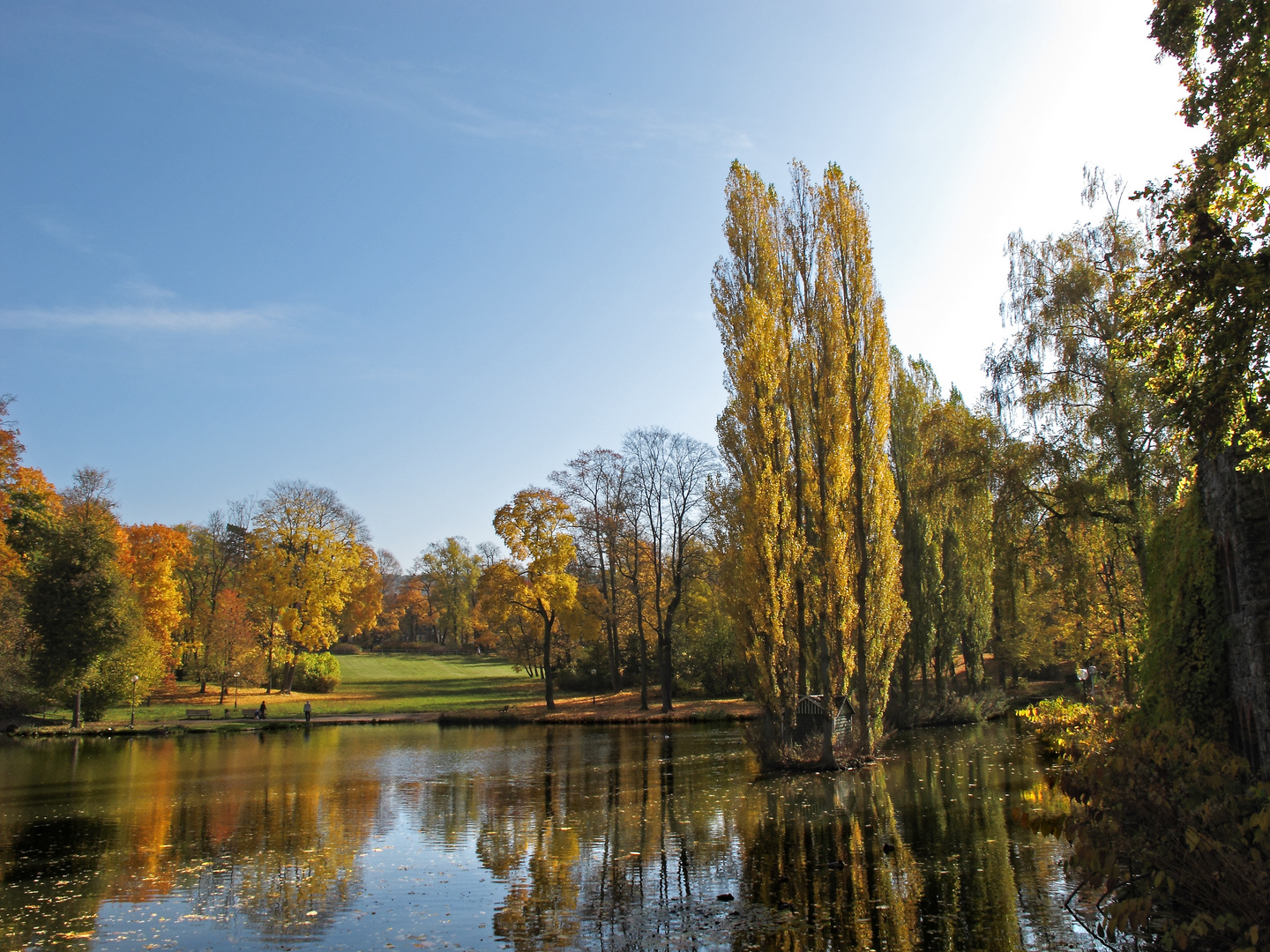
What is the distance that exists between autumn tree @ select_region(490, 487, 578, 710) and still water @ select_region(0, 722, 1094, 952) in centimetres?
1663

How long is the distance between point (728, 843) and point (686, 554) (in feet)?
89.0

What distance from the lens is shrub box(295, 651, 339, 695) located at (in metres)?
45.7

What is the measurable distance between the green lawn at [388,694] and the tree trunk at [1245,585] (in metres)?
35.5

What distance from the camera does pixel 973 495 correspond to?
725 inches

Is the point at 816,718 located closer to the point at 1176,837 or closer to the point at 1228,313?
the point at 1176,837

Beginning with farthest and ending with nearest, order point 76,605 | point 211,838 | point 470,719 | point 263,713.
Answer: point 470,719
point 263,713
point 76,605
point 211,838

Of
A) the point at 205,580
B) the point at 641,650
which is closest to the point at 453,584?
the point at 205,580

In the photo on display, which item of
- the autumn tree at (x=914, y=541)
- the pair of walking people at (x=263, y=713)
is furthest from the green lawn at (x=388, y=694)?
the autumn tree at (x=914, y=541)

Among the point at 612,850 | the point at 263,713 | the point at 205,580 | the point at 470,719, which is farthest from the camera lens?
Result: the point at 205,580

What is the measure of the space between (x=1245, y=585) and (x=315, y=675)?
153 ft

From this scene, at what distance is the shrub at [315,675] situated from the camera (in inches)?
1799

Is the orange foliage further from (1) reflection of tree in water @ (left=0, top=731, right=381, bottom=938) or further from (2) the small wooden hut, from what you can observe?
(2) the small wooden hut

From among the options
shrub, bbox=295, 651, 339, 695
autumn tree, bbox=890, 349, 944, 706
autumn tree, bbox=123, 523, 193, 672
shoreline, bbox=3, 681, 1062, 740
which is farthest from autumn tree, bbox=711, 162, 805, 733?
shrub, bbox=295, 651, 339, 695

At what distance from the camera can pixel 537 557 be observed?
37719mm
